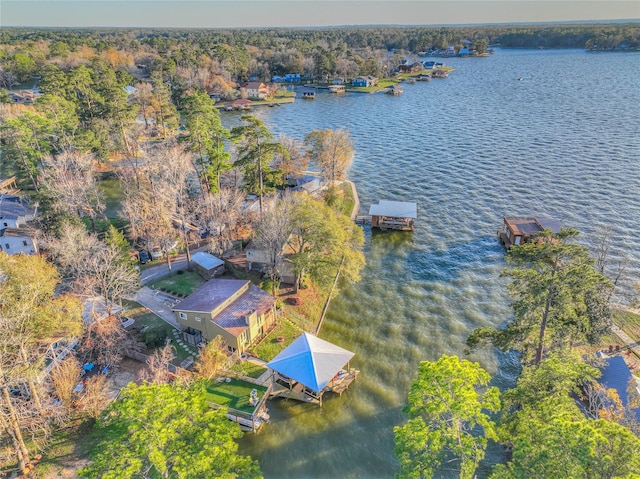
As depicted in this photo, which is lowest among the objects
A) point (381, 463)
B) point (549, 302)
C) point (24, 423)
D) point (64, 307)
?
point (381, 463)

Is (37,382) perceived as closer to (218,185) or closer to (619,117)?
(218,185)

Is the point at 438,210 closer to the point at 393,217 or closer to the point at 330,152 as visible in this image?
the point at 393,217

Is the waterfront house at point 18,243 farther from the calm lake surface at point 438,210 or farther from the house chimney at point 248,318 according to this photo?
the calm lake surface at point 438,210

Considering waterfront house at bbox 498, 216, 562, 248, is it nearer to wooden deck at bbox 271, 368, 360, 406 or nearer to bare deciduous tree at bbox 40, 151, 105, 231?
wooden deck at bbox 271, 368, 360, 406

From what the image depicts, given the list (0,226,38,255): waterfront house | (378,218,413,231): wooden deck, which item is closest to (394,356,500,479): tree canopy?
(378,218,413,231): wooden deck

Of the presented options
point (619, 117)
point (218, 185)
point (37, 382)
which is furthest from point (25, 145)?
point (619, 117)

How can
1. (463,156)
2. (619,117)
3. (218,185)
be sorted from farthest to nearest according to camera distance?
(619,117)
(463,156)
(218,185)

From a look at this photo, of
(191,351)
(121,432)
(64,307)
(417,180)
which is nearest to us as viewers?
(121,432)

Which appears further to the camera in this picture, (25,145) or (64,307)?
(25,145)
